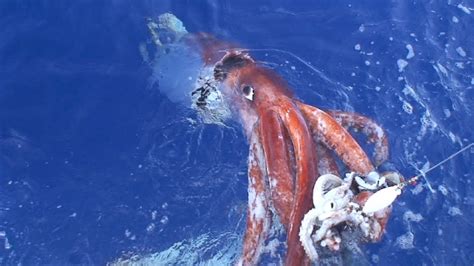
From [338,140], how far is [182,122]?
229cm

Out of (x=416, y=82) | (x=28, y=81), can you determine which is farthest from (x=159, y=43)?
(x=416, y=82)

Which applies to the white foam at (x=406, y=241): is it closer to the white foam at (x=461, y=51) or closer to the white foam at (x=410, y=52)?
the white foam at (x=410, y=52)

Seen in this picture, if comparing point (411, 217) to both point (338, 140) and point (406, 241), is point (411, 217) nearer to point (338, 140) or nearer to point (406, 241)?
point (406, 241)

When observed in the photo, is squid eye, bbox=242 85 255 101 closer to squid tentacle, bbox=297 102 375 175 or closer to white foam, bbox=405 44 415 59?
squid tentacle, bbox=297 102 375 175

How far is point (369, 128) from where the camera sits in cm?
795

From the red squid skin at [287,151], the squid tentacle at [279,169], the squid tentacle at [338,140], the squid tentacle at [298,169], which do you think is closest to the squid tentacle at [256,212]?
the red squid skin at [287,151]

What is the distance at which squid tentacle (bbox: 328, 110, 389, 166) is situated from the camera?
7.82 m

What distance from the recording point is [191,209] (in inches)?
298

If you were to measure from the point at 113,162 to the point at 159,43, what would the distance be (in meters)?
2.13

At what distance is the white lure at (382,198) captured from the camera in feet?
17.4

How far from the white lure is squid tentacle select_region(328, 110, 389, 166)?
2213 millimetres

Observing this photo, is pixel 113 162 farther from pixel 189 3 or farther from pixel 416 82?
pixel 416 82

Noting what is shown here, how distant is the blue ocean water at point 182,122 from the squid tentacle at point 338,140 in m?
1.06

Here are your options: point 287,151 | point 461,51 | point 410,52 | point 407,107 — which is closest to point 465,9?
point 461,51
